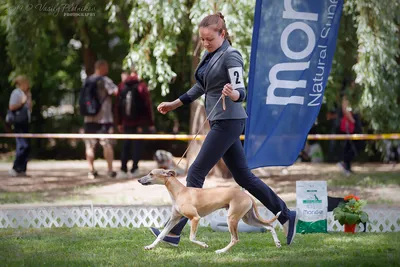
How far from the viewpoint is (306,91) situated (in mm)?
7023

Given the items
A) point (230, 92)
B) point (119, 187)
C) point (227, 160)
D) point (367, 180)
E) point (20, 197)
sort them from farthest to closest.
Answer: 1. point (367, 180)
2. point (119, 187)
3. point (20, 197)
4. point (227, 160)
5. point (230, 92)

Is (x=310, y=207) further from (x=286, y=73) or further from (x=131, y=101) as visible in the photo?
(x=131, y=101)

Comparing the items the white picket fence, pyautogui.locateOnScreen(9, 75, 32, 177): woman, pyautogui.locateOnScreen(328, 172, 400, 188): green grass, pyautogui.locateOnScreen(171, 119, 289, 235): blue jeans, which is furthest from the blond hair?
pyautogui.locateOnScreen(171, 119, 289, 235): blue jeans

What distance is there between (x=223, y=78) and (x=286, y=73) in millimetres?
1644

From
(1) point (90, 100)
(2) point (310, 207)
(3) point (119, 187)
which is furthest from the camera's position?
(1) point (90, 100)

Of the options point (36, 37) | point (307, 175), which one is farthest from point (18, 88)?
point (307, 175)

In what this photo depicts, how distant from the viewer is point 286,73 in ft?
22.6

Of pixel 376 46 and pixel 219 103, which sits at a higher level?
pixel 376 46

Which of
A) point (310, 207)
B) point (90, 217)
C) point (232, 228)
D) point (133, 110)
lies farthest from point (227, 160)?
point (133, 110)

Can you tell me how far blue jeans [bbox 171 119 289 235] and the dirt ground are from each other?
10.8 ft

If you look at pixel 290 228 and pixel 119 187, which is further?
pixel 119 187

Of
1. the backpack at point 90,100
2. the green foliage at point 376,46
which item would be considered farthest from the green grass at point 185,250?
the backpack at point 90,100

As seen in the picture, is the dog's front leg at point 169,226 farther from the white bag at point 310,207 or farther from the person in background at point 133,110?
the person in background at point 133,110

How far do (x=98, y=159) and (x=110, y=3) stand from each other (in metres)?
7.48
